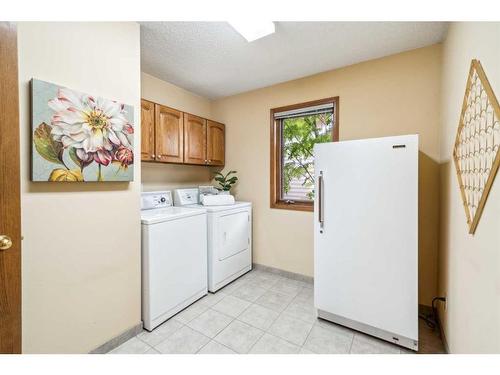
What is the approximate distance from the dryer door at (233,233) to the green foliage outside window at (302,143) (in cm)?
69

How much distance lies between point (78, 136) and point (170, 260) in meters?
1.18

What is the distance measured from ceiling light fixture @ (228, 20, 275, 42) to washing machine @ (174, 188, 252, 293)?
163 cm

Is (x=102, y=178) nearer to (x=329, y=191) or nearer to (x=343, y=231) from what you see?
(x=329, y=191)

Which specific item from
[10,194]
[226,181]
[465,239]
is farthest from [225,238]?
[465,239]

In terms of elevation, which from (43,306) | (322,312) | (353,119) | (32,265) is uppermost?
(353,119)

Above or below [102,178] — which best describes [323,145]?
above

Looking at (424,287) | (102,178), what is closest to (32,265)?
(102,178)

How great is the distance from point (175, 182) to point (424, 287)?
2908mm

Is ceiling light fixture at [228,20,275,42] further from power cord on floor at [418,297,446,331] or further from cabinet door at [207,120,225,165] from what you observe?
power cord on floor at [418,297,446,331]

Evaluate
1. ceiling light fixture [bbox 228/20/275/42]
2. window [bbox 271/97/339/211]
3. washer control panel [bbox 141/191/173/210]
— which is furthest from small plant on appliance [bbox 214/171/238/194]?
ceiling light fixture [bbox 228/20/275/42]

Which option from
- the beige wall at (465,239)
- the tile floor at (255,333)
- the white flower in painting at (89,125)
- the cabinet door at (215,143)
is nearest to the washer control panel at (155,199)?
the cabinet door at (215,143)

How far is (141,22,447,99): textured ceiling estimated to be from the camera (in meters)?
1.73

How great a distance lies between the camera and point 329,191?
1807 mm

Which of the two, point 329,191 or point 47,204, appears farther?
point 329,191
